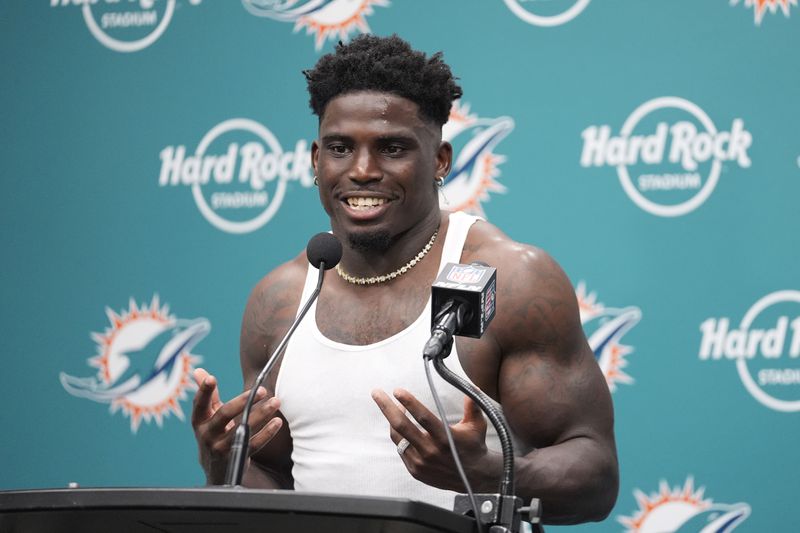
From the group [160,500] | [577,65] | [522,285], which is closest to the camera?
[160,500]

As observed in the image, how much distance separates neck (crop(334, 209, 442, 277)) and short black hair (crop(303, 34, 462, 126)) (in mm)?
218

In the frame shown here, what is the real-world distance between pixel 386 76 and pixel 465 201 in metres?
0.93

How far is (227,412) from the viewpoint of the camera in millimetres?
1750

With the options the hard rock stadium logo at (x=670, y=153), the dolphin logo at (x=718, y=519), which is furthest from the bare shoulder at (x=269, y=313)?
the dolphin logo at (x=718, y=519)

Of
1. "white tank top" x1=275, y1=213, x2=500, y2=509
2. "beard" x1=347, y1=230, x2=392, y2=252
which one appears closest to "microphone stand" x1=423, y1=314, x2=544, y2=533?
"white tank top" x1=275, y1=213, x2=500, y2=509

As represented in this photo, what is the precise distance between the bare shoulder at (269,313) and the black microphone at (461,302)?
946 millimetres

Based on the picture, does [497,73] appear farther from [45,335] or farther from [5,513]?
[5,513]

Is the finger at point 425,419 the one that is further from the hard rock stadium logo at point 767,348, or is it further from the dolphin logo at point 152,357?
the dolphin logo at point 152,357

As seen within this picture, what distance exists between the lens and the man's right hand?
177 cm

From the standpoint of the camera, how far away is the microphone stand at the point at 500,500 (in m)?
1.45

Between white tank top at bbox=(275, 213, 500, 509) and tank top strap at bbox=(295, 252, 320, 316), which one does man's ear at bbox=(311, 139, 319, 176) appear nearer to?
tank top strap at bbox=(295, 252, 320, 316)

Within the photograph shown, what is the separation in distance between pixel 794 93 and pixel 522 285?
3.87 ft

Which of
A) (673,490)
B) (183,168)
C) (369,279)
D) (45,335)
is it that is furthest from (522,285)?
(45,335)

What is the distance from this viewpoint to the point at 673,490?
10.0 ft
